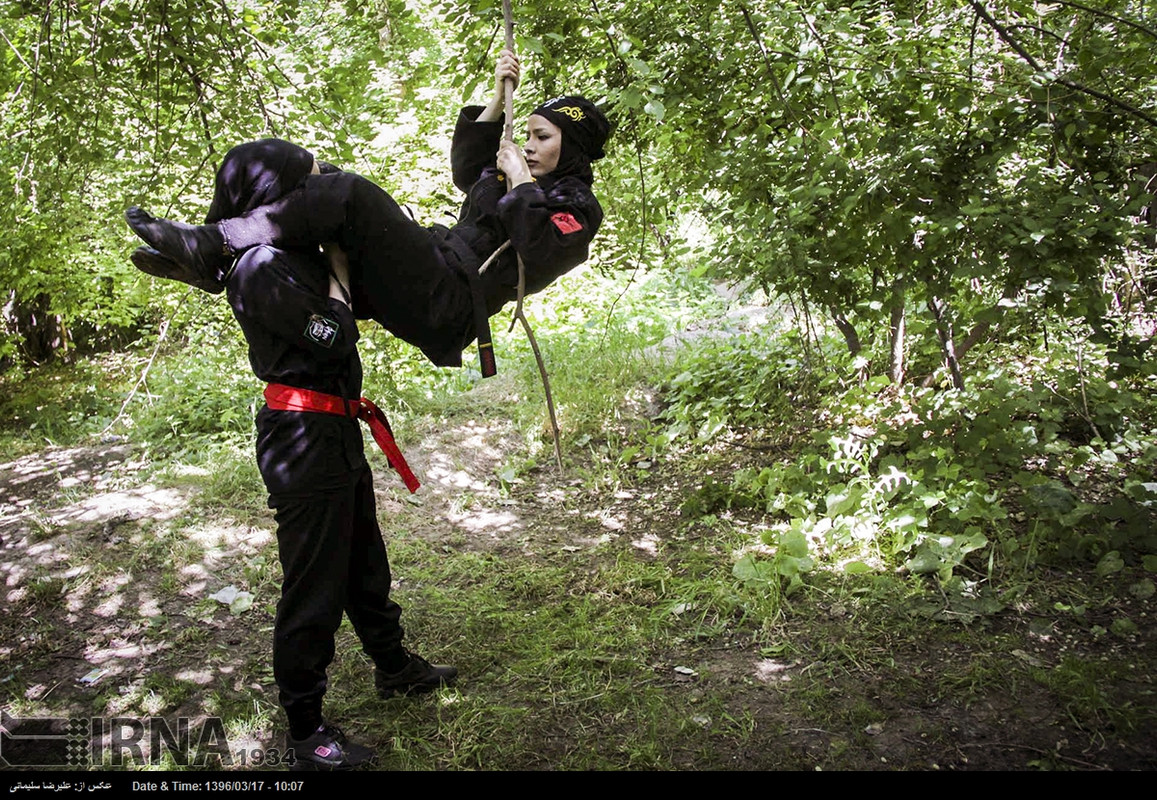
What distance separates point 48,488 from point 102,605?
2.37 metres

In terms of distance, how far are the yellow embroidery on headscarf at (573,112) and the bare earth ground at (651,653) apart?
74.5 inches

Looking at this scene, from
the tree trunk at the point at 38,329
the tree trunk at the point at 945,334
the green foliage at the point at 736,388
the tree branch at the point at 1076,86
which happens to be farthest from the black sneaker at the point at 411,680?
the tree trunk at the point at 38,329

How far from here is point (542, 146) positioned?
2543 millimetres

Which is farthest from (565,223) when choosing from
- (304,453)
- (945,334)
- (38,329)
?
(38,329)

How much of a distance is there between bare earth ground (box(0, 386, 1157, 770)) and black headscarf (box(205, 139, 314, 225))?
1688mm

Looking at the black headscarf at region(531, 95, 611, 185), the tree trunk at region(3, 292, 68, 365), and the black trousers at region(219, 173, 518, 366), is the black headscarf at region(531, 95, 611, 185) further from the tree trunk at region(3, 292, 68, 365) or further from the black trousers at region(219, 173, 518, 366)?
the tree trunk at region(3, 292, 68, 365)

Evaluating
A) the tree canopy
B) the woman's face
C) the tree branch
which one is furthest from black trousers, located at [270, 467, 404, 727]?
the tree branch

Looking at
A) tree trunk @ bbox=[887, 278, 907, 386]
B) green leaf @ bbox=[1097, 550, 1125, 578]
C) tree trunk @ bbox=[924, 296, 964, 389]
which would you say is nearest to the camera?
green leaf @ bbox=[1097, 550, 1125, 578]

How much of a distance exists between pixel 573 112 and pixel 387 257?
79 centimetres

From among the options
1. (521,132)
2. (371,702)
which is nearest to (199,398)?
(521,132)

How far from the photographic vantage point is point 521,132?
4219 mm

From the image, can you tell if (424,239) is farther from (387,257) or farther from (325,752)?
(325,752)

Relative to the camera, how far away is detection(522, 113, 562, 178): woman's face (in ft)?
8.34

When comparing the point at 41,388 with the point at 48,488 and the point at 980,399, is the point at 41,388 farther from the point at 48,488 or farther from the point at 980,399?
the point at 980,399
